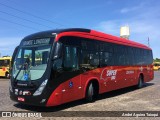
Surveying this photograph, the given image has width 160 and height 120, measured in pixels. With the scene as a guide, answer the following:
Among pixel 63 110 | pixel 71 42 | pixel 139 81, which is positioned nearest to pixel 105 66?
pixel 71 42

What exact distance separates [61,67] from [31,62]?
3.87 ft

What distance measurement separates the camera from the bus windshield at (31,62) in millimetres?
9648

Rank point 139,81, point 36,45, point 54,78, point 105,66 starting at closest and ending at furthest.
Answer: point 54,78 → point 36,45 → point 105,66 → point 139,81

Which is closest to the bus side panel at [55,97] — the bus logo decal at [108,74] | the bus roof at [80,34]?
the bus roof at [80,34]

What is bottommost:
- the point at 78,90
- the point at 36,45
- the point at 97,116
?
the point at 97,116

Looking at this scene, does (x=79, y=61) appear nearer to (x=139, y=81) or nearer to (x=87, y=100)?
(x=87, y=100)

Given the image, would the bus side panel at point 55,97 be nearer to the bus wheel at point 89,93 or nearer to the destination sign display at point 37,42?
the destination sign display at point 37,42

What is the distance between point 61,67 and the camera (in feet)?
32.3

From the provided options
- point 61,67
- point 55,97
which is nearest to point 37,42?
point 61,67

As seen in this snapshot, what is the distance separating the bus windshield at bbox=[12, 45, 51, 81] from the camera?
9.65 meters

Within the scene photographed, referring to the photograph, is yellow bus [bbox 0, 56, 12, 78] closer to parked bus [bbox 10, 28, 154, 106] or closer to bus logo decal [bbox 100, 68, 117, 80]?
bus logo decal [bbox 100, 68, 117, 80]

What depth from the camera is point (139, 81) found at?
18.8m

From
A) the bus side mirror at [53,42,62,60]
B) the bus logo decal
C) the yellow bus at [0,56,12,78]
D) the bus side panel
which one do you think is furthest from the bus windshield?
the yellow bus at [0,56,12,78]

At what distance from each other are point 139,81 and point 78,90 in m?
8.97
